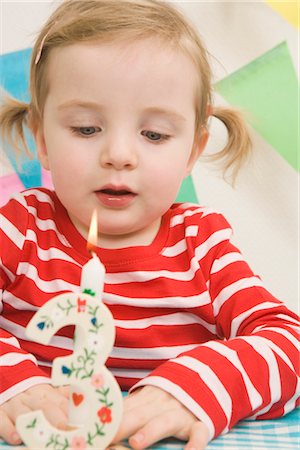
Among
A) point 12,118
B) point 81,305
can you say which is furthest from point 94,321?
point 12,118

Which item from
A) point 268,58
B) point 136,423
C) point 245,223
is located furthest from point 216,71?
point 136,423

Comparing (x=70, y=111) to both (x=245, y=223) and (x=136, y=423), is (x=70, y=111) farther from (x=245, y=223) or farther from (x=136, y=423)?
(x=245, y=223)

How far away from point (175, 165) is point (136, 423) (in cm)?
43

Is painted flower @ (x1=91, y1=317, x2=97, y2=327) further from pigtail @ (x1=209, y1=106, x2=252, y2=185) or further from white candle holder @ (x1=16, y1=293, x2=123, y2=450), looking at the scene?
pigtail @ (x1=209, y1=106, x2=252, y2=185)

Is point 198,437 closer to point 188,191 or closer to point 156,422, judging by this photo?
point 156,422

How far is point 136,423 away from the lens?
807 mm

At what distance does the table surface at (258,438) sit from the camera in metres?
0.84

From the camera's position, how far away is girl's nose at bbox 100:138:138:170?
1.01m

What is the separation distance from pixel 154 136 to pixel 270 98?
28.4 inches

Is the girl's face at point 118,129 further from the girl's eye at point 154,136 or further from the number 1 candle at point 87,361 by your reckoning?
the number 1 candle at point 87,361

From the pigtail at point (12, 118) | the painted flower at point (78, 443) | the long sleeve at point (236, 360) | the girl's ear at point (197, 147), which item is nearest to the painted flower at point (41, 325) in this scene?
the painted flower at point (78, 443)

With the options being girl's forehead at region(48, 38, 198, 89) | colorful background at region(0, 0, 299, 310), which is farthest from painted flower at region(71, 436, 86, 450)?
colorful background at region(0, 0, 299, 310)

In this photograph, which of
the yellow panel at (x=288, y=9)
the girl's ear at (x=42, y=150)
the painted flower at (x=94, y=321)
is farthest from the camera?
the yellow panel at (x=288, y=9)

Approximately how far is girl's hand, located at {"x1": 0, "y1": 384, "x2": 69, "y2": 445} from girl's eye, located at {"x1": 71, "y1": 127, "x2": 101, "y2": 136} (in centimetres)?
35
